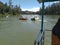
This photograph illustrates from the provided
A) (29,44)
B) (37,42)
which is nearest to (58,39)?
(37,42)

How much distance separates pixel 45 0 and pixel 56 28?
0.85m

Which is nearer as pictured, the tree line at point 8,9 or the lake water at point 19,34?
the lake water at point 19,34

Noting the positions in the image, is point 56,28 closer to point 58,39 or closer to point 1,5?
point 58,39

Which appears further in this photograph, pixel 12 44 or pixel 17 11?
pixel 17 11

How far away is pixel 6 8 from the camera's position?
90.2 metres

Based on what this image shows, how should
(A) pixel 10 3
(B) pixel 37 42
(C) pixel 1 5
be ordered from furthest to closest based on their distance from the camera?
(A) pixel 10 3 → (C) pixel 1 5 → (B) pixel 37 42

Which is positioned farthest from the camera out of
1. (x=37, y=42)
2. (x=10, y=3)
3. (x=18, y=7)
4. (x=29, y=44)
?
(x=18, y=7)

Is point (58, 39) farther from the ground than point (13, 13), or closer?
farther from the ground

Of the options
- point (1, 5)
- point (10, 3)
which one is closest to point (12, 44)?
point (1, 5)

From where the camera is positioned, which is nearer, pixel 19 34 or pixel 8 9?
pixel 19 34

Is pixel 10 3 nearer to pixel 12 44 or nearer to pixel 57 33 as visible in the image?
pixel 12 44

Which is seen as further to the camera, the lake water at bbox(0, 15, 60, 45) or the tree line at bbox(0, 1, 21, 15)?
the tree line at bbox(0, 1, 21, 15)

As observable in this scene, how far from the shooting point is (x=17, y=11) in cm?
10881

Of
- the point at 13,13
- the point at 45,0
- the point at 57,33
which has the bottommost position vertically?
the point at 13,13
